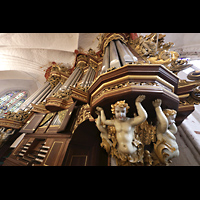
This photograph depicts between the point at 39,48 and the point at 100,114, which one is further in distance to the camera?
the point at 39,48

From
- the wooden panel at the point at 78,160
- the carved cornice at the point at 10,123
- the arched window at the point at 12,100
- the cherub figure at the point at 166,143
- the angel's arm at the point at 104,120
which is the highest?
the arched window at the point at 12,100

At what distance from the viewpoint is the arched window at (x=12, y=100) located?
4.70 m

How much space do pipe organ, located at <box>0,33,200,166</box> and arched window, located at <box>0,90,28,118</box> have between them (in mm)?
2540

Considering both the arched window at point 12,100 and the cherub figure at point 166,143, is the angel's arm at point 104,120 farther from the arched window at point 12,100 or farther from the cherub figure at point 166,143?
the arched window at point 12,100

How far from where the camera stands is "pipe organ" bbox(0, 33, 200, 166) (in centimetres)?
93

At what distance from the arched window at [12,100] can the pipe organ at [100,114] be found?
2.54m

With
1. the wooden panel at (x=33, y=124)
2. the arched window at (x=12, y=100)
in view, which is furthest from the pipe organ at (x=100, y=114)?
the arched window at (x=12, y=100)

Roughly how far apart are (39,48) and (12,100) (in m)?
3.26

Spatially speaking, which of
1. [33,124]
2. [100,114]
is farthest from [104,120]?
[33,124]

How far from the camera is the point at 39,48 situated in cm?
492

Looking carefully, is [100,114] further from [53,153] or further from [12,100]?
[12,100]

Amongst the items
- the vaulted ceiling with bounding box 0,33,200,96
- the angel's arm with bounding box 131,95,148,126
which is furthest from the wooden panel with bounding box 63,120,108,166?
the vaulted ceiling with bounding box 0,33,200,96

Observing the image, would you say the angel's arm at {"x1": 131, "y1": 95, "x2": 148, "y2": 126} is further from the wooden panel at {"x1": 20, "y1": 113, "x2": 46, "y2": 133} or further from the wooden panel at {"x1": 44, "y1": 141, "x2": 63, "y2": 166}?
the wooden panel at {"x1": 20, "y1": 113, "x2": 46, "y2": 133}

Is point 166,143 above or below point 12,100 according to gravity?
below
